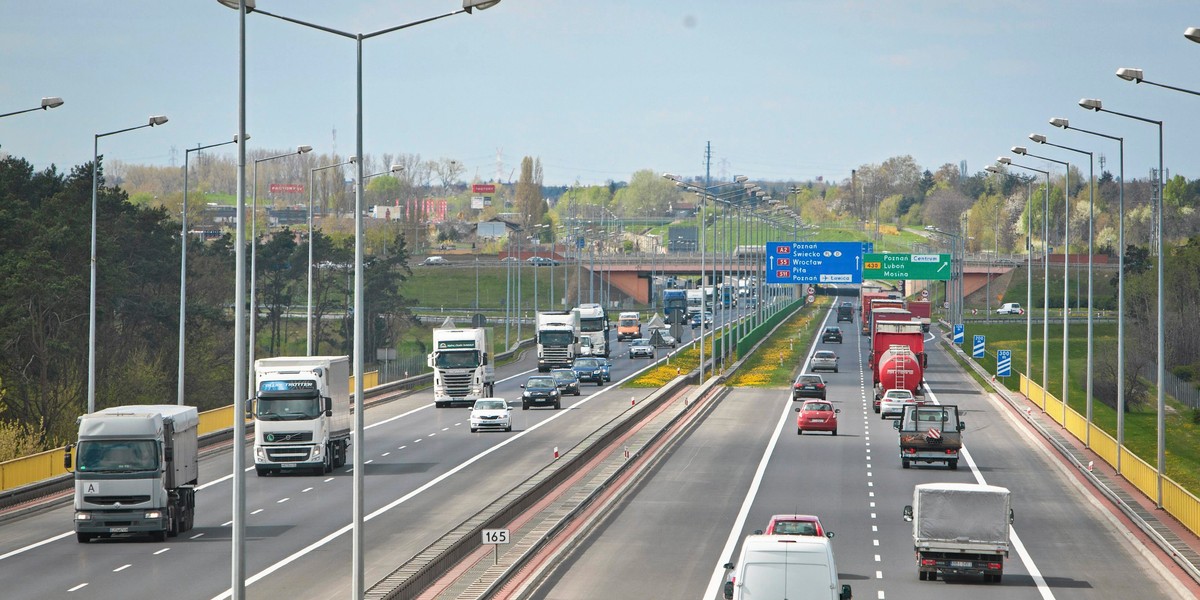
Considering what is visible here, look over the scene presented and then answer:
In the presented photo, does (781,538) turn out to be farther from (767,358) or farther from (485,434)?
(767,358)

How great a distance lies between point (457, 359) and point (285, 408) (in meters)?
24.9

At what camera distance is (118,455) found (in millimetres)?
32969

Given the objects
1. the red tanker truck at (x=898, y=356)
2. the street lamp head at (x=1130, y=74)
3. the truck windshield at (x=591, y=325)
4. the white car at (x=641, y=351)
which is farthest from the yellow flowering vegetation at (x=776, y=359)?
the street lamp head at (x=1130, y=74)

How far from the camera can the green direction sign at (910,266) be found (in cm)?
11006

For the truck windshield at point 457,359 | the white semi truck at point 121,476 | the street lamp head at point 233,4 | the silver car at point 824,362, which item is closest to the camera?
the street lamp head at point 233,4

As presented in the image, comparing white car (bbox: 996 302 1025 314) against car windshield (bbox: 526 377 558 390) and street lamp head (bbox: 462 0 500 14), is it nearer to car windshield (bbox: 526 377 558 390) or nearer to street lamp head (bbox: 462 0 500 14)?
car windshield (bbox: 526 377 558 390)

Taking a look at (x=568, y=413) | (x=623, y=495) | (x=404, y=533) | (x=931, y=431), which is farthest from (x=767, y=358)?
(x=404, y=533)

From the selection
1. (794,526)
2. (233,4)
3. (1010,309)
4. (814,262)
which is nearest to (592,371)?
(814,262)

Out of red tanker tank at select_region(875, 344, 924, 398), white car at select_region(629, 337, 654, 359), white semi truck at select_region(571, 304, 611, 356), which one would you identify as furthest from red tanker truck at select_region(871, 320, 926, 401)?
white car at select_region(629, 337, 654, 359)

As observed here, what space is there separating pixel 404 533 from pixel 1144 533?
53.7 feet

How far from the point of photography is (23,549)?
3228cm

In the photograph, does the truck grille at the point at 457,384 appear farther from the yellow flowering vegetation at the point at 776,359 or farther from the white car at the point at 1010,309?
the white car at the point at 1010,309

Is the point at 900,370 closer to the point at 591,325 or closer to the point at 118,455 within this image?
the point at 591,325

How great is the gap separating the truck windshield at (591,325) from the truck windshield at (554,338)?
15029 mm
